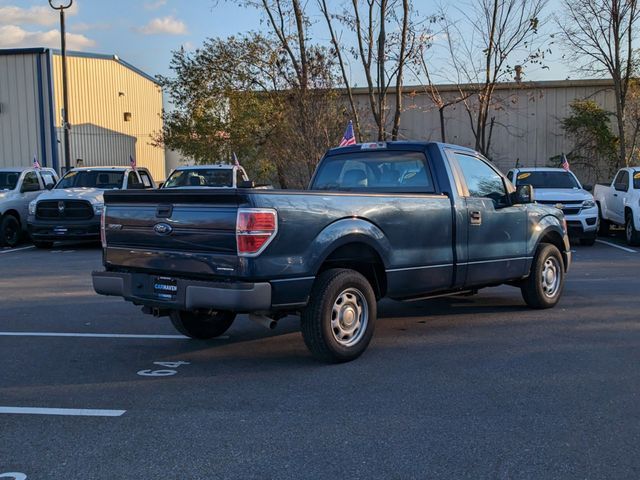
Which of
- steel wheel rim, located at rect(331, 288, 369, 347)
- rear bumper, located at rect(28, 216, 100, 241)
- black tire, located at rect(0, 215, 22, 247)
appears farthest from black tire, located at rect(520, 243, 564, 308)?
black tire, located at rect(0, 215, 22, 247)

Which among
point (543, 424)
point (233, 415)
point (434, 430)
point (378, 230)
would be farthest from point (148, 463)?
point (378, 230)

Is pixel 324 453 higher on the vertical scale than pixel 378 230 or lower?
lower

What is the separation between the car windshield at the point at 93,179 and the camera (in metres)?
17.4

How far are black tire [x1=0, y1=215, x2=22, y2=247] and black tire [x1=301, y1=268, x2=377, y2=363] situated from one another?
13593 millimetres

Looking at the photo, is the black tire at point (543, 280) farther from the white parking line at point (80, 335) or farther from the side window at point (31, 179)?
the side window at point (31, 179)

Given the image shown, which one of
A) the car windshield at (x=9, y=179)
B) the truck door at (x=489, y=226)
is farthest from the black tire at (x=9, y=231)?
the truck door at (x=489, y=226)

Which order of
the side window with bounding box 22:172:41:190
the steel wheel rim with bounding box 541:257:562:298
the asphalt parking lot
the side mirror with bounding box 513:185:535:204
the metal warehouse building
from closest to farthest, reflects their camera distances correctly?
the asphalt parking lot
the side mirror with bounding box 513:185:535:204
the steel wheel rim with bounding box 541:257:562:298
the side window with bounding box 22:172:41:190
the metal warehouse building

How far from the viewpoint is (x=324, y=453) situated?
4.10 meters

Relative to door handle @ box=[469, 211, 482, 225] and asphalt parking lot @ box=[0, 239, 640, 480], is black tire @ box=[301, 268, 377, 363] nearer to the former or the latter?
asphalt parking lot @ box=[0, 239, 640, 480]

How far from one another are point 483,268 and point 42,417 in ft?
15.1

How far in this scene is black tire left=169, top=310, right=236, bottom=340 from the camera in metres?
6.95

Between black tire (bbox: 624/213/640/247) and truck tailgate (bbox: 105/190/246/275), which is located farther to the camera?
black tire (bbox: 624/213/640/247)

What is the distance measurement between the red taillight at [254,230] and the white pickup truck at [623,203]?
40.1 feet

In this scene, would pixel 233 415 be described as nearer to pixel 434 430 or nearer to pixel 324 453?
pixel 324 453
